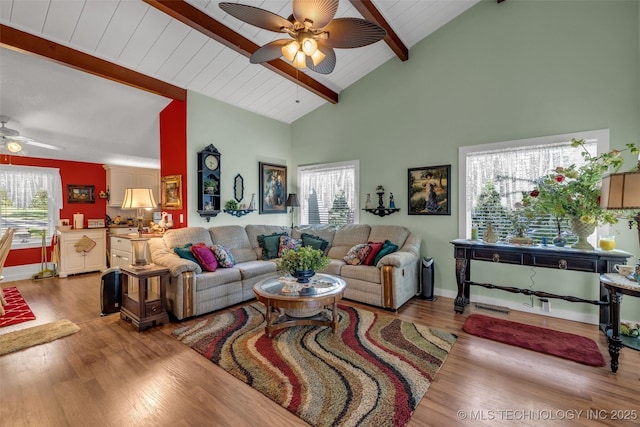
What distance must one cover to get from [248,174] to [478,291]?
4.21m

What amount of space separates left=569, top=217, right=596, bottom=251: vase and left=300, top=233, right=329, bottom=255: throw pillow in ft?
10.5

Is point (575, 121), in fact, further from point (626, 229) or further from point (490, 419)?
point (490, 419)

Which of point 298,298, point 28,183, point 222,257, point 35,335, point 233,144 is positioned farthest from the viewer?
point 28,183

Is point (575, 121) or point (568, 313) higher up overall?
point (575, 121)

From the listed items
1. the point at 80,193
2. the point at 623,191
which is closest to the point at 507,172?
the point at 623,191

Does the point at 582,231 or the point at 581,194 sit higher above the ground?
the point at 581,194

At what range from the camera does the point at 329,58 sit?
2.70 metres

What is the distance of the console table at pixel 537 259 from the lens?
283cm

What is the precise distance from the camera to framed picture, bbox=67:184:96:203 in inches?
237

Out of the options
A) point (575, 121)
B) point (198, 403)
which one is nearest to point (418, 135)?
point (575, 121)

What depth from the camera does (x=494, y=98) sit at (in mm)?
3830

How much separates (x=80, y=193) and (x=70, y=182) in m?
0.28

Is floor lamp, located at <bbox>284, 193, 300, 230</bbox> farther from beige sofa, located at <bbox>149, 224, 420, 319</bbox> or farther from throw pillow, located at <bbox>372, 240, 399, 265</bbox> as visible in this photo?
throw pillow, located at <bbox>372, 240, 399, 265</bbox>

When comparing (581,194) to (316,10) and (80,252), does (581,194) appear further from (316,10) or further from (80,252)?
(80,252)
